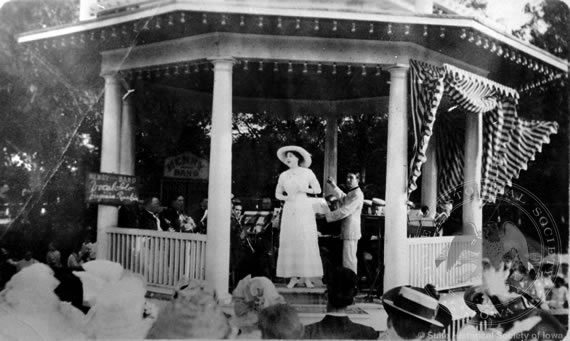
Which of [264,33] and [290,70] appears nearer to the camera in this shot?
[264,33]

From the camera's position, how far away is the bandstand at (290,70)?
639 centimetres

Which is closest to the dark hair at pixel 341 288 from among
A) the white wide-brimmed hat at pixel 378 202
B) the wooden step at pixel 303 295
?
the wooden step at pixel 303 295

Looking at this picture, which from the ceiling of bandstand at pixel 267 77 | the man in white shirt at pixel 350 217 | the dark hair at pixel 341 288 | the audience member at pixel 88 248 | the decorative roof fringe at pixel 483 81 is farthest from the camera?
the man in white shirt at pixel 350 217

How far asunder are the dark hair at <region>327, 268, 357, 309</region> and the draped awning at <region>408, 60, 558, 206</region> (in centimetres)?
128

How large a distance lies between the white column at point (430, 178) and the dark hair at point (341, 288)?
6.25 feet

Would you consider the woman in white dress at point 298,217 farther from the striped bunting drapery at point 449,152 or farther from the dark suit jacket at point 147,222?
A: the striped bunting drapery at point 449,152

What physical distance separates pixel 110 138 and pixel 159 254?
4.13 feet

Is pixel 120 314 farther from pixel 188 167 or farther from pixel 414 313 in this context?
pixel 414 313

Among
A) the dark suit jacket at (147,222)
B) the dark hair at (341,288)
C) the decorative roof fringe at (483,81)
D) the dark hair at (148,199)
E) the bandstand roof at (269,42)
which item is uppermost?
the bandstand roof at (269,42)

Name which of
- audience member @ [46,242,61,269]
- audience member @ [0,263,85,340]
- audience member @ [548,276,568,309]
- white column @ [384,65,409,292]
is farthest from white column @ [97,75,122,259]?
audience member @ [548,276,568,309]

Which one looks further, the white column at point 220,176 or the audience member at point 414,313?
the white column at point 220,176

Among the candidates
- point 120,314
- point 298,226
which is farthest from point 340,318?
point 120,314

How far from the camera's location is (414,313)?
20.3 ft

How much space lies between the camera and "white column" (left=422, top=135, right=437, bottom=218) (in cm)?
777
